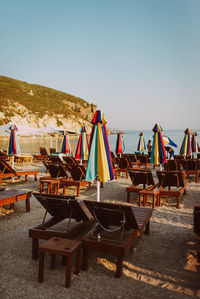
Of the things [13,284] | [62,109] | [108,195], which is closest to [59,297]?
[13,284]

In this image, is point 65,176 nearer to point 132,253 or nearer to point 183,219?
point 183,219

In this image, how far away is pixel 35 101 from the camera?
101m

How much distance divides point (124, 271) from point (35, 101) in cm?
10382

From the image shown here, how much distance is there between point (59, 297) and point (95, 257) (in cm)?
104

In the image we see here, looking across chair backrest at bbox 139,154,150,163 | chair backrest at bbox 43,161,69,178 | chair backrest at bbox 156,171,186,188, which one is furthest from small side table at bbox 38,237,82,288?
chair backrest at bbox 139,154,150,163

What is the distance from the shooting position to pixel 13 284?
120 inches

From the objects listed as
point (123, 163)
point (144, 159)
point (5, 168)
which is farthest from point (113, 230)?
point (144, 159)

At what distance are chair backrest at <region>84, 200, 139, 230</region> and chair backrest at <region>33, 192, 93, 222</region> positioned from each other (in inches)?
10.7

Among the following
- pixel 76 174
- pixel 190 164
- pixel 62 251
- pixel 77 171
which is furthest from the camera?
pixel 190 164

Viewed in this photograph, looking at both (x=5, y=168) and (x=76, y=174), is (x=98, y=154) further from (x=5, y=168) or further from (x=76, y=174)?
(x=5, y=168)

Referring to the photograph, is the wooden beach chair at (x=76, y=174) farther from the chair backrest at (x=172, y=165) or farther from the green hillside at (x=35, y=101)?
the green hillside at (x=35, y=101)

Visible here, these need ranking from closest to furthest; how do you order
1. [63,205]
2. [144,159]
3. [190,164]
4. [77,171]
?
[63,205] < [77,171] < [190,164] < [144,159]

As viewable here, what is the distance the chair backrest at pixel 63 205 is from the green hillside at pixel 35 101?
76.1m

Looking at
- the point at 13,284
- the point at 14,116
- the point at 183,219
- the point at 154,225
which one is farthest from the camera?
the point at 14,116
